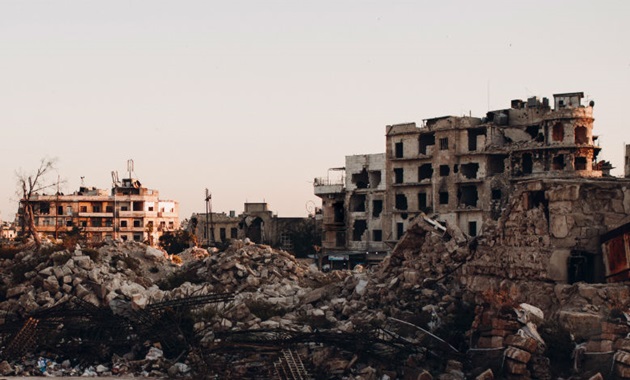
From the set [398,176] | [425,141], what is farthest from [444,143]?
[398,176]

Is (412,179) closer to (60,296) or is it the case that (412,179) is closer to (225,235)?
(225,235)

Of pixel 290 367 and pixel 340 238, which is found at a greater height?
pixel 340 238

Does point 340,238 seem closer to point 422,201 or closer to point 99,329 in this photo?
point 422,201

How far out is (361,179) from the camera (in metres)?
48.3

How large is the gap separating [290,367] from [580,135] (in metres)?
29.8

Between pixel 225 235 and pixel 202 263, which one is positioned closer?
pixel 202 263

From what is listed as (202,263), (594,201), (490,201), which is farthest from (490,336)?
(490,201)

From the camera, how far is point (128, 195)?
61844 mm

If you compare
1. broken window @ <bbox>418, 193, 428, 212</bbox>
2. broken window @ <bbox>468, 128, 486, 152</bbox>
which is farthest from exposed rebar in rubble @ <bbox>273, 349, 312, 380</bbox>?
broken window @ <bbox>418, 193, 428, 212</bbox>

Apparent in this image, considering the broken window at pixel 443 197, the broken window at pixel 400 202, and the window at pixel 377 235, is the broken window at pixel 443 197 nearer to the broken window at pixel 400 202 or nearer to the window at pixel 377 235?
the broken window at pixel 400 202

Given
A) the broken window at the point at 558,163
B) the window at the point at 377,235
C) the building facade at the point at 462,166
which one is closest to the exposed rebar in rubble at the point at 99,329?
the building facade at the point at 462,166

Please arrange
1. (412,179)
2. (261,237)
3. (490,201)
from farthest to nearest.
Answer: (261,237) → (412,179) → (490,201)

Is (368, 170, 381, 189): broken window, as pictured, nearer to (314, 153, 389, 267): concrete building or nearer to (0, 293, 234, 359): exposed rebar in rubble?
(314, 153, 389, 267): concrete building

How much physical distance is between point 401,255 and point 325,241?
29326mm
